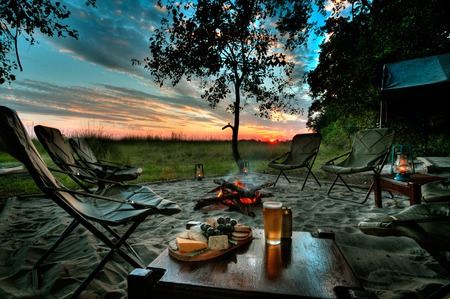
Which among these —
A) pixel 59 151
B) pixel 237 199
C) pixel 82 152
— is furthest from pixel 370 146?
pixel 82 152

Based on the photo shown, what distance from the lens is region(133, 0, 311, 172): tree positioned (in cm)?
547

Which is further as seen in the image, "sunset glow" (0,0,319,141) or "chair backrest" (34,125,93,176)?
"sunset glow" (0,0,319,141)

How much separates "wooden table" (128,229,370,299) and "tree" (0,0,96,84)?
4.58m

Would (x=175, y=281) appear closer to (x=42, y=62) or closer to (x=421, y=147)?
(x=42, y=62)

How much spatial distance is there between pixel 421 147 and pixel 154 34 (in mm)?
8161

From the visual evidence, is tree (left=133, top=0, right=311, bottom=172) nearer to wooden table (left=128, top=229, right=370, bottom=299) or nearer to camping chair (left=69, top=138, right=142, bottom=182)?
camping chair (left=69, top=138, right=142, bottom=182)

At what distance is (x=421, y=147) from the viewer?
577 centimetres

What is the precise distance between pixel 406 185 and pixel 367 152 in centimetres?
150

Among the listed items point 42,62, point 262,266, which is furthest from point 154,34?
point 262,266

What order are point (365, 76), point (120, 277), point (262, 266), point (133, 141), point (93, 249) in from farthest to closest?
point (133, 141), point (365, 76), point (93, 249), point (120, 277), point (262, 266)

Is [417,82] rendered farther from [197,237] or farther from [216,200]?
[197,237]

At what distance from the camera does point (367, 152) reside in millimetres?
3625

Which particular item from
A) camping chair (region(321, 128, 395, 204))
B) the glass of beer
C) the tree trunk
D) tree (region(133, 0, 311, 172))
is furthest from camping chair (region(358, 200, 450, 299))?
the tree trunk

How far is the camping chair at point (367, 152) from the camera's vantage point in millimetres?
3201
